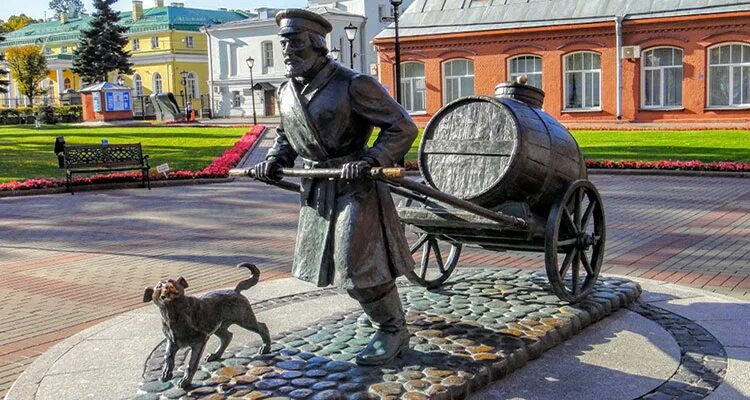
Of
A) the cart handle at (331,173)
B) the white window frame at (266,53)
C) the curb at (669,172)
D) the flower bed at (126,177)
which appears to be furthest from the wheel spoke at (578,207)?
the white window frame at (266,53)

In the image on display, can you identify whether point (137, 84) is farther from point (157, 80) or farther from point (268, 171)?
point (268, 171)

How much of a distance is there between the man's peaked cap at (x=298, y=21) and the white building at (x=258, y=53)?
5285cm

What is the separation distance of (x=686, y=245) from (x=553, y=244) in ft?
14.2

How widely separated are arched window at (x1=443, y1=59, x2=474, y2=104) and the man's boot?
111 ft

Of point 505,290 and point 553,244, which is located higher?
point 553,244

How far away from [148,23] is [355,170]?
69640 mm

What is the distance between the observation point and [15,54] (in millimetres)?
68125

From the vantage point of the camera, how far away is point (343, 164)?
478 cm

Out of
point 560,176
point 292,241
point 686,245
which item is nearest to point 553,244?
point 560,176

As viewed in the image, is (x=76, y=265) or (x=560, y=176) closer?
(x=560, y=176)

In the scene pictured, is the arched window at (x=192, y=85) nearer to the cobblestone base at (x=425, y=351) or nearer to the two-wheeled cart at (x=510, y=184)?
the two-wheeled cart at (x=510, y=184)

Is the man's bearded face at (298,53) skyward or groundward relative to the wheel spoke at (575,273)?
skyward

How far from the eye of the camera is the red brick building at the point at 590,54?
32.8m

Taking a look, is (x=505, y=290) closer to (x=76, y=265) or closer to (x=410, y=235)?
(x=410, y=235)
